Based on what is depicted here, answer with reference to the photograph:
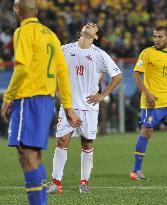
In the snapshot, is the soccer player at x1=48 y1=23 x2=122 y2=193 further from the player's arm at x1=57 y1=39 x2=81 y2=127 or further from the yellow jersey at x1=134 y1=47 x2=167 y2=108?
the player's arm at x1=57 y1=39 x2=81 y2=127

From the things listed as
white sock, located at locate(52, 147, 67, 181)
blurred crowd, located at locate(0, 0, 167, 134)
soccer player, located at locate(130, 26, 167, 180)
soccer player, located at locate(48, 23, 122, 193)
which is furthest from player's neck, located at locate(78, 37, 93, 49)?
blurred crowd, located at locate(0, 0, 167, 134)

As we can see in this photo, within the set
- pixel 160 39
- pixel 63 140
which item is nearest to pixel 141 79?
pixel 160 39

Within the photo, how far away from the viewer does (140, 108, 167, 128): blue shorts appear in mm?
12375

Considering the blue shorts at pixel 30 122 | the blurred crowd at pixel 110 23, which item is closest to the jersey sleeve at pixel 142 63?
the blue shorts at pixel 30 122

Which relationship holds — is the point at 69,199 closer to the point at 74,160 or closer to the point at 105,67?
the point at 105,67

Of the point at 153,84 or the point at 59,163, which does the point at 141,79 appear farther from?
the point at 59,163

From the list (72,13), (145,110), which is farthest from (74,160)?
(72,13)

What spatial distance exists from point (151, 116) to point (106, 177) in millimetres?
1189

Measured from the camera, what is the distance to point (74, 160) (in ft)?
51.2

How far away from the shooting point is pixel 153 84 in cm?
1248

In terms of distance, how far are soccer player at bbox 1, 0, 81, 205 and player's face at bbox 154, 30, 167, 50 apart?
498cm

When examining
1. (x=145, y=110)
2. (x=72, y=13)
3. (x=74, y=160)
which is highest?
(x=72, y=13)

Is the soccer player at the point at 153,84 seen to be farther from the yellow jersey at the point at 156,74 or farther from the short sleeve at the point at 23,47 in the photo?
the short sleeve at the point at 23,47

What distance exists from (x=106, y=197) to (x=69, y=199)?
1.49 ft
